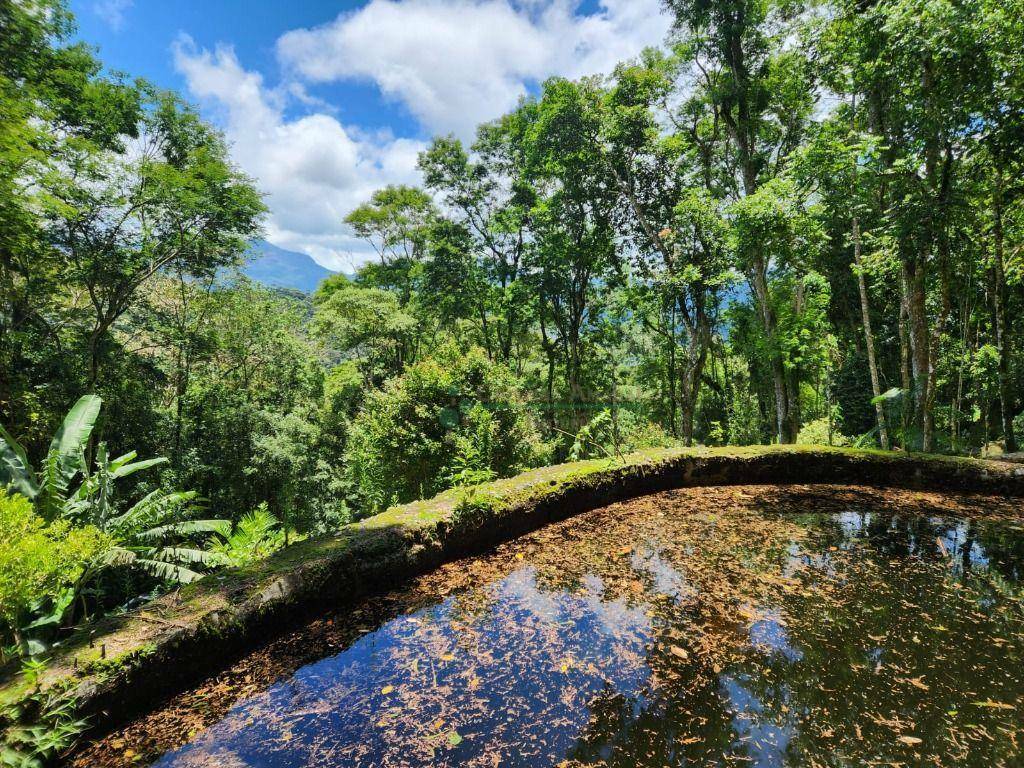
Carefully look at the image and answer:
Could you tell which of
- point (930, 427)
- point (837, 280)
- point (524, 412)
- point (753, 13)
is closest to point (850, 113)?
point (753, 13)

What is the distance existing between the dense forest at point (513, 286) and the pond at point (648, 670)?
1672mm

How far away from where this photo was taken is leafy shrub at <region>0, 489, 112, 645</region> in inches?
103

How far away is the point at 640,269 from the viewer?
1442 centimetres

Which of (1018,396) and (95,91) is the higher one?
(95,91)

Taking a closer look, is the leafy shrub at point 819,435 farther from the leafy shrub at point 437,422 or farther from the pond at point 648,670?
the pond at point 648,670

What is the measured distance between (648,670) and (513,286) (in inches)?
603

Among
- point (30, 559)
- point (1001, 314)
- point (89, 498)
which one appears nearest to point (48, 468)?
→ point (89, 498)

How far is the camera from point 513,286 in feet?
56.4

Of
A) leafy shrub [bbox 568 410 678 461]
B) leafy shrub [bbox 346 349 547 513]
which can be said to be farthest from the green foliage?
leafy shrub [bbox 568 410 678 461]

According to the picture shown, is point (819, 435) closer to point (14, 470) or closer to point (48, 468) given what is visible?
point (48, 468)

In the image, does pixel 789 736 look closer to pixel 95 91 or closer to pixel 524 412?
pixel 524 412

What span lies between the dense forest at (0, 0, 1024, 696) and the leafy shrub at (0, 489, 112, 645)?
0.8 inches

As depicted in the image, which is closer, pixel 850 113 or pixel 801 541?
pixel 801 541

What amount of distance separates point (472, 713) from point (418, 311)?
1984 centimetres
